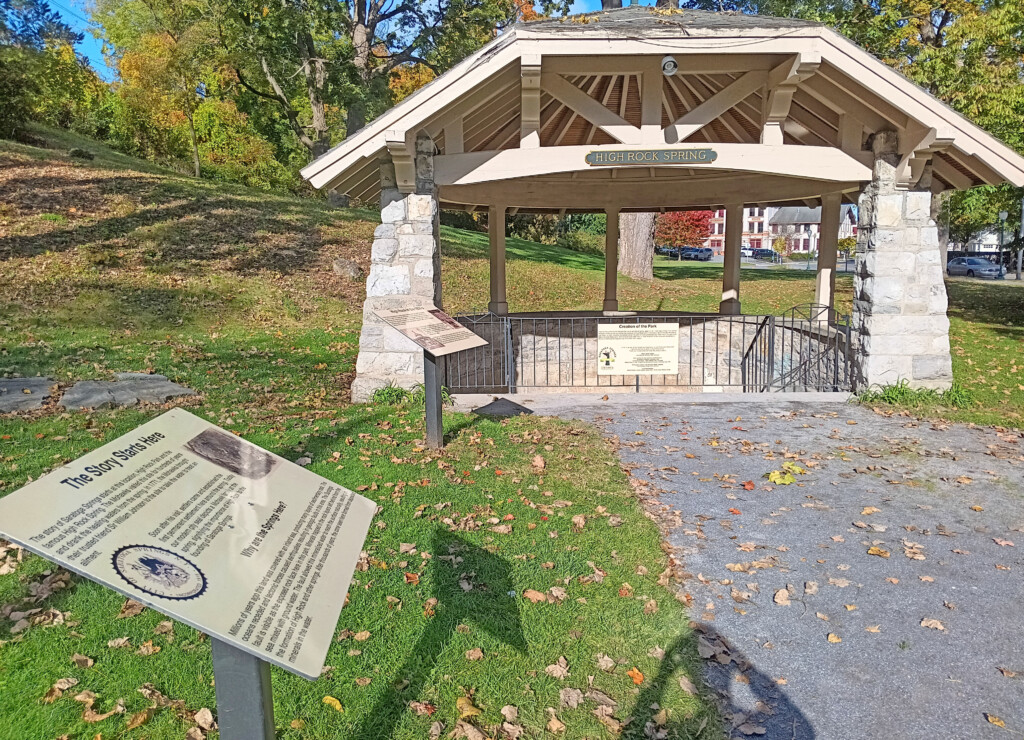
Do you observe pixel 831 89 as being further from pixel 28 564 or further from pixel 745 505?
pixel 28 564

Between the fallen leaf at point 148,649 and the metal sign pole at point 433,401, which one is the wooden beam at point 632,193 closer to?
the metal sign pole at point 433,401

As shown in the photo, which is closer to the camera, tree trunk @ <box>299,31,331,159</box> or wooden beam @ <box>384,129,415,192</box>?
wooden beam @ <box>384,129,415,192</box>

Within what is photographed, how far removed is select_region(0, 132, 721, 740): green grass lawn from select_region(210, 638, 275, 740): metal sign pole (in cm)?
117

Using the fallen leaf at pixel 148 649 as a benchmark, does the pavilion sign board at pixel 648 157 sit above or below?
above

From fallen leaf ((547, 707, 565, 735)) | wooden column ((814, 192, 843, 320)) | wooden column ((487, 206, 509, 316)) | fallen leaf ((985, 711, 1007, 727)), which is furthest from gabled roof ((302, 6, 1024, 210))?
fallen leaf ((985, 711, 1007, 727))

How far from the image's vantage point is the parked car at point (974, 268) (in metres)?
38.8

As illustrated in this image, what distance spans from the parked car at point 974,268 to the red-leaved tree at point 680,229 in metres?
17.1

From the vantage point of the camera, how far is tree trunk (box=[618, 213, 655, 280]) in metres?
23.5

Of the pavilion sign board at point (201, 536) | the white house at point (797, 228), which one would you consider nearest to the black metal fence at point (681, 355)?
the pavilion sign board at point (201, 536)

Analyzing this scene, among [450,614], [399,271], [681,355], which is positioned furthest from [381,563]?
[681,355]

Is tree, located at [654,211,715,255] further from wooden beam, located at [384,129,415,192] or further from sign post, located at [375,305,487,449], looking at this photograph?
sign post, located at [375,305,487,449]

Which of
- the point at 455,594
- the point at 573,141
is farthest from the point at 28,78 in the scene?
the point at 455,594

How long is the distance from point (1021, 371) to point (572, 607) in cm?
1048

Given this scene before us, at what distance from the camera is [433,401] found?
6.55 m
